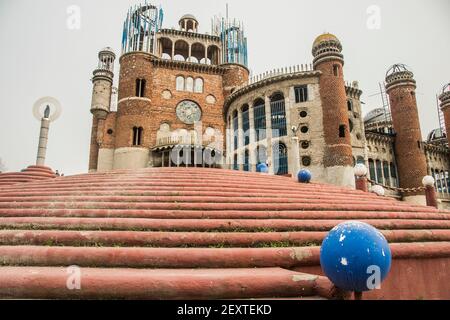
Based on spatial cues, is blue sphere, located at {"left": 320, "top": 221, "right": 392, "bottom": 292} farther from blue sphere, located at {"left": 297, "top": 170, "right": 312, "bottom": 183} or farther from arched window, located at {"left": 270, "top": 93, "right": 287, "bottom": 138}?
arched window, located at {"left": 270, "top": 93, "right": 287, "bottom": 138}

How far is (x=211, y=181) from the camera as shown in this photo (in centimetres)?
911

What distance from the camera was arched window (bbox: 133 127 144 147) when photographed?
29.3 meters

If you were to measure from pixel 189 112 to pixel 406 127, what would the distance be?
23844 millimetres

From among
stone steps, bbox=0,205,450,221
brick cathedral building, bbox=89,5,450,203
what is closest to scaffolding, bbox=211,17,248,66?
brick cathedral building, bbox=89,5,450,203

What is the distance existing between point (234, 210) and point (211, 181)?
3185 millimetres

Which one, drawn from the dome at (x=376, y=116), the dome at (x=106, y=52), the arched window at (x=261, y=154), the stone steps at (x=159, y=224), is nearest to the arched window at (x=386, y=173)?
the dome at (x=376, y=116)

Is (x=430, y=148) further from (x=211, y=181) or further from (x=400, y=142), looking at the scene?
(x=211, y=181)

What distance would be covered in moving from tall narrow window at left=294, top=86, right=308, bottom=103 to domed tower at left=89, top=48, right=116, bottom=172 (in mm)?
20787

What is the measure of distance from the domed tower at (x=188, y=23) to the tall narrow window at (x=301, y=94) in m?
18.5

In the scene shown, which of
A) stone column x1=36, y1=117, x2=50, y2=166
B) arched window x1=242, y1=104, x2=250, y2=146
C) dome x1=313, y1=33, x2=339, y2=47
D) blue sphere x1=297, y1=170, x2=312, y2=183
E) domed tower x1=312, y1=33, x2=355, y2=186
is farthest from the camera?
arched window x1=242, y1=104, x2=250, y2=146

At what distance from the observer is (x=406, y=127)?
31.9 metres

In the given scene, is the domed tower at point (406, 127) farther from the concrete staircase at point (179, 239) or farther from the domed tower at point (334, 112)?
the concrete staircase at point (179, 239)
